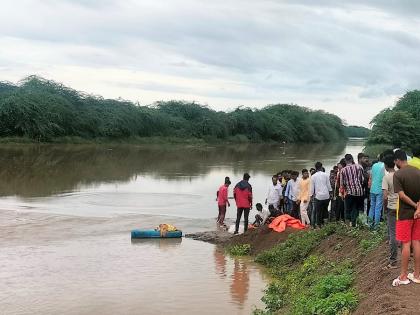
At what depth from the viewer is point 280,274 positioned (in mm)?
12031

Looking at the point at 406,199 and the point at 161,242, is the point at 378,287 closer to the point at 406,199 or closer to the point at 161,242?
the point at 406,199

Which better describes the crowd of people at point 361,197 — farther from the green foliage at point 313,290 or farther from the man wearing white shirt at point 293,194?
the green foliage at point 313,290

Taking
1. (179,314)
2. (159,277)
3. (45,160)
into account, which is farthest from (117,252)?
(45,160)

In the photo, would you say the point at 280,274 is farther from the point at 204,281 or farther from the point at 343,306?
the point at 343,306

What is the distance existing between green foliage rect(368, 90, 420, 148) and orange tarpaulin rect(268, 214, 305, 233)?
2937 cm

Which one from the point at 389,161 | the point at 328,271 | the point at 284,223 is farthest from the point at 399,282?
the point at 284,223

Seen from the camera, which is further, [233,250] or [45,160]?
[45,160]

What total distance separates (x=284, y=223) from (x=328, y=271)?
450 cm

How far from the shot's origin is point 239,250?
14531 mm

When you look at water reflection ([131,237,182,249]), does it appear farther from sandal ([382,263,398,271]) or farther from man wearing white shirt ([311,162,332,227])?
sandal ([382,263,398,271])

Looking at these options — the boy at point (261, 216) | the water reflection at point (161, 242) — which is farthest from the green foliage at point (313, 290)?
the water reflection at point (161, 242)

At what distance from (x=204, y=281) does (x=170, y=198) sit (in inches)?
567

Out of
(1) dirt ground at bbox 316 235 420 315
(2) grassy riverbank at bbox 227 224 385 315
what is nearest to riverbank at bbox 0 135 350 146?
(2) grassy riverbank at bbox 227 224 385 315

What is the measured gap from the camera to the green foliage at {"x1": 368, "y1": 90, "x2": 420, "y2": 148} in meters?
44.0
